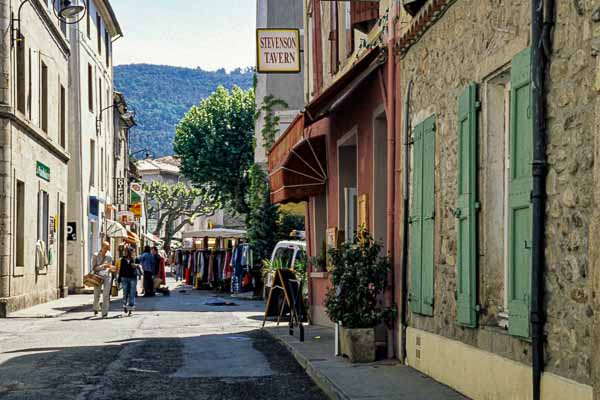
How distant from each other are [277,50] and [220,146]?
37.8m

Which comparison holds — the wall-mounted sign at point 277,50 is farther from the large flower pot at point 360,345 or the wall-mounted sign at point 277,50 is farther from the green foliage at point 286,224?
the green foliage at point 286,224

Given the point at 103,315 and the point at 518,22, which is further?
the point at 103,315

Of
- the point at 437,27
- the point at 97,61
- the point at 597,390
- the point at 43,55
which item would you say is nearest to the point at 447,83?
the point at 437,27

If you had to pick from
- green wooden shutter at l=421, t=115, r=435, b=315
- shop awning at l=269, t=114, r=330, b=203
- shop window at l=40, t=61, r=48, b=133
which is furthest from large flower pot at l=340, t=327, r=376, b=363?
shop window at l=40, t=61, r=48, b=133

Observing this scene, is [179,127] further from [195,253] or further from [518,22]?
[518,22]

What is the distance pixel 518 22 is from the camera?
307 inches

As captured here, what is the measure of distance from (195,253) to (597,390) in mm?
39546

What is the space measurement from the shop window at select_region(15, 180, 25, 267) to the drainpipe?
153 centimetres

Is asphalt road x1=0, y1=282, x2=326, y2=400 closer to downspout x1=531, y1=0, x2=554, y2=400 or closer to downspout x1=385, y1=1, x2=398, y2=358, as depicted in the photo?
downspout x1=385, y1=1, x2=398, y2=358

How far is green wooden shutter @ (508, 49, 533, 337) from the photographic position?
746 cm

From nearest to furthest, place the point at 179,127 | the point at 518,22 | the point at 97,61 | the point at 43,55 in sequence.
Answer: the point at 518,22, the point at 43,55, the point at 97,61, the point at 179,127

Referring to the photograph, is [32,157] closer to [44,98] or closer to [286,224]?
[44,98]

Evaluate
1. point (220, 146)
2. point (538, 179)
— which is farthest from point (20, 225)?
point (220, 146)

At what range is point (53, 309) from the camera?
24125 mm
